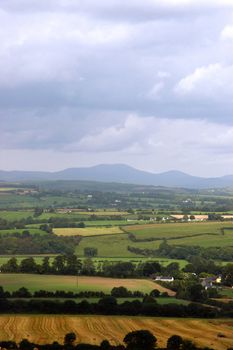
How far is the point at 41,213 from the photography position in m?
164

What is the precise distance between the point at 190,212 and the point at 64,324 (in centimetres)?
12517

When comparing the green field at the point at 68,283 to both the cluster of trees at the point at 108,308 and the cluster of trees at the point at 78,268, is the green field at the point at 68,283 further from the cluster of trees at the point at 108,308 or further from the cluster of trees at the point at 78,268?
the cluster of trees at the point at 108,308

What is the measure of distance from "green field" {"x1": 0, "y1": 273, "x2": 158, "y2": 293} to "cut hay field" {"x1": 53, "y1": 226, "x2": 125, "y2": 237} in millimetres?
41718

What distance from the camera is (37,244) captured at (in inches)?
4281

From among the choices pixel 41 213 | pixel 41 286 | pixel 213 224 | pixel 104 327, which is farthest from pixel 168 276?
pixel 41 213

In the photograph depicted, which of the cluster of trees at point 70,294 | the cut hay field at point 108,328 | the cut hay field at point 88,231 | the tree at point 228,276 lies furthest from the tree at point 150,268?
the cut hay field at point 88,231

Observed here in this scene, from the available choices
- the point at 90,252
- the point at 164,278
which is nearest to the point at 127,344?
the point at 164,278

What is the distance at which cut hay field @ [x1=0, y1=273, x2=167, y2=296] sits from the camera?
69.1 meters

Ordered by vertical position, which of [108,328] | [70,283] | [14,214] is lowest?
[70,283]

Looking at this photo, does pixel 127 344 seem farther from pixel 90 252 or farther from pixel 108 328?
pixel 90 252

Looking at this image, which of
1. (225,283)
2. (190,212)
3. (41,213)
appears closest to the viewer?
(225,283)

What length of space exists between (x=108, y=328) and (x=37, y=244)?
195 ft

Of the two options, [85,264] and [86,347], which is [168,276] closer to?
[85,264]

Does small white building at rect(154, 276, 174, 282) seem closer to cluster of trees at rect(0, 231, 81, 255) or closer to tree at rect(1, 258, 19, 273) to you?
tree at rect(1, 258, 19, 273)
